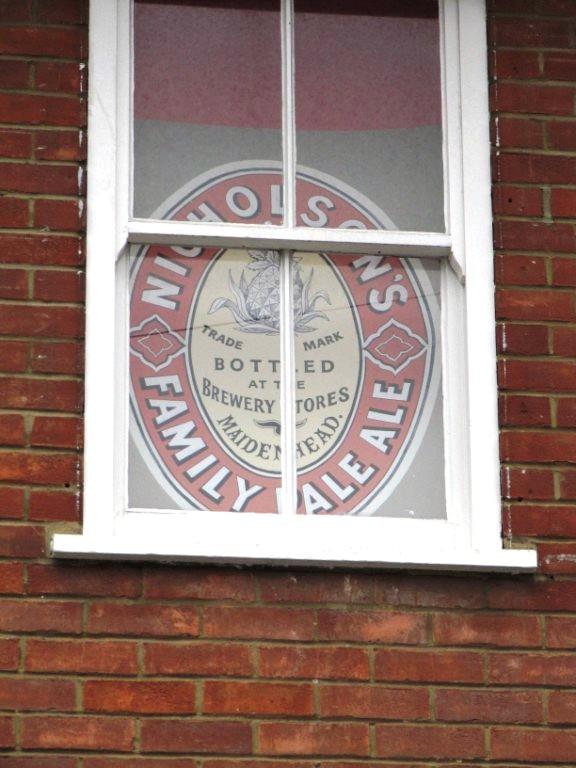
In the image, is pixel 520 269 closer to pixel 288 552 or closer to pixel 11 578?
pixel 288 552

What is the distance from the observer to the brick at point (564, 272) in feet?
21.1

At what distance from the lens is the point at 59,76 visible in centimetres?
648

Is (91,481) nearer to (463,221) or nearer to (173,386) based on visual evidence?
(173,386)

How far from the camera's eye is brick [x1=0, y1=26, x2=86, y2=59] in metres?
6.51

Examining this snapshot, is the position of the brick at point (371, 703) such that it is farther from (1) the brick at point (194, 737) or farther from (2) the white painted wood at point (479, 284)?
(2) the white painted wood at point (479, 284)

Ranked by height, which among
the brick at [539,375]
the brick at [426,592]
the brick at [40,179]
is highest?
the brick at [40,179]

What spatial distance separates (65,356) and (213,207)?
2.20ft

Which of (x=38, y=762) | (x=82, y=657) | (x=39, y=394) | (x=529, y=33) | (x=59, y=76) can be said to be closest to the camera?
(x=38, y=762)

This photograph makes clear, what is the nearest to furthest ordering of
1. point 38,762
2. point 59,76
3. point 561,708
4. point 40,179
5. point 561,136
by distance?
point 38,762
point 561,708
point 40,179
point 59,76
point 561,136

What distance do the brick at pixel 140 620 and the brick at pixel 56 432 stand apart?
0.47m

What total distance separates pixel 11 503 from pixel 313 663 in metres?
0.93

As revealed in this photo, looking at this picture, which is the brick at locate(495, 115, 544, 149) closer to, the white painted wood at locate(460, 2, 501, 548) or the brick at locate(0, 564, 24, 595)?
the white painted wood at locate(460, 2, 501, 548)

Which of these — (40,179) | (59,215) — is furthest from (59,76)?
(59,215)

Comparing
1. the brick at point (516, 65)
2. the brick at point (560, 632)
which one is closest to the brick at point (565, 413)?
the brick at point (560, 632)
